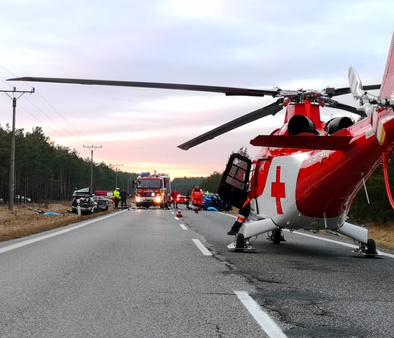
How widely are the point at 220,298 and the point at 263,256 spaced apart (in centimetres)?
414

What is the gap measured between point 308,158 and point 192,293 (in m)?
3.78

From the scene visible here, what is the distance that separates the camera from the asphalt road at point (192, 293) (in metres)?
4.27

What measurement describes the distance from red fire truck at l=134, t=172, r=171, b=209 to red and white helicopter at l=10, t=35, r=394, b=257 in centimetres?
3224

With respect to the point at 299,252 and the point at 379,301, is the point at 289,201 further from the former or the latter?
the point at 379,301

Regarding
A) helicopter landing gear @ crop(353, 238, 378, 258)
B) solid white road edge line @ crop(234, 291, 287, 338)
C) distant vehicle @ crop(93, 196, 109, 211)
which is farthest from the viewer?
distant vehicle @ crop(93, 196, 109, 211)

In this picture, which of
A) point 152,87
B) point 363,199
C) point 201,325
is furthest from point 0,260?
point 363,199

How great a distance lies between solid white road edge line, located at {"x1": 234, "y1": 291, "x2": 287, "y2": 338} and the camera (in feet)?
13.5

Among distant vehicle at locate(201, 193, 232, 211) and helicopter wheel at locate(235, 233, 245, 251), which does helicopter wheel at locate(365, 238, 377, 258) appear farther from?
distant vehicle at locate(201, 193, 232, 211)

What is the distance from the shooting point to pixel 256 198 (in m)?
10.8

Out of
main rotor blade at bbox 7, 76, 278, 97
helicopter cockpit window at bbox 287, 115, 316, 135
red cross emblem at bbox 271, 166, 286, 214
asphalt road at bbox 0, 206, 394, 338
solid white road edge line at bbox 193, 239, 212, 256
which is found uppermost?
main rotor blade at bbox 7, 76, 278, 97

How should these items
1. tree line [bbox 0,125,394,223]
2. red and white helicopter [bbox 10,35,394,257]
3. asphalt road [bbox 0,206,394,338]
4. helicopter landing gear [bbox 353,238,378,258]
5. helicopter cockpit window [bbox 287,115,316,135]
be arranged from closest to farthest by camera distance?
asphalt road [bbox 0,206,394,338]
red and white helicopter [bbox 10,35,394,257]
helicopter cockpit window [bbox 287,115,316,135]
helicopter landing gear [bbox 353,238,378,258]
tree line [bbox 0,125,394,223]

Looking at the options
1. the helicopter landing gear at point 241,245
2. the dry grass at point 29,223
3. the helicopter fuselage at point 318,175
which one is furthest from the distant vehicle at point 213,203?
the helicopter landing gear at point 241,245

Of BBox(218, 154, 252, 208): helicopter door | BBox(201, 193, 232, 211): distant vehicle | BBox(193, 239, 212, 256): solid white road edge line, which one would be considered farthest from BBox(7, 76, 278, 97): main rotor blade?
BBox(201, 193, 232, 211): distant vehicle

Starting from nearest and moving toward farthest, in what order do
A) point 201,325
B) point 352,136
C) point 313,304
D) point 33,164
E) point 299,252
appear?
point 201,325 < point 313,304 < point 352,136 < point 299,252 < point 33,164
